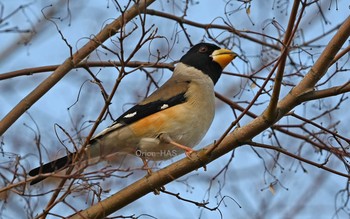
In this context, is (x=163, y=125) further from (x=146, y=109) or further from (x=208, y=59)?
(x=208, y=59)

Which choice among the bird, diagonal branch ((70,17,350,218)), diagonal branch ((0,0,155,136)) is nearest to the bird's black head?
the bird

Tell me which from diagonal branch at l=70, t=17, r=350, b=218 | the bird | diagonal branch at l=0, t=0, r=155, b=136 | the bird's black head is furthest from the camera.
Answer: the bird's black head

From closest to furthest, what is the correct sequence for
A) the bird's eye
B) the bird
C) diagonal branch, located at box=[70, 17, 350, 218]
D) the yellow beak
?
diagonal branch, located at box=[70, 17, 350, 218] → the bird → the yellow beak → the bird's eye

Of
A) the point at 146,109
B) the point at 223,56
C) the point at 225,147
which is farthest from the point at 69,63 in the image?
the point at 223,56

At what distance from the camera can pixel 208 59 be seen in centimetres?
609

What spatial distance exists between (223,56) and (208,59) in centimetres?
22

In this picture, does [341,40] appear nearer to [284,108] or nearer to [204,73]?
[284,108]

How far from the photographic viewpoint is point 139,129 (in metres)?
5.12

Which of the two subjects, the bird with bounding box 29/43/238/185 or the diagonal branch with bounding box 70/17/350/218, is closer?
the diagonal branch with bounding box 70/17/350/218

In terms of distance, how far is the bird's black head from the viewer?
5.97 meters

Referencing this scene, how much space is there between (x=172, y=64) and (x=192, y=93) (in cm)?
30

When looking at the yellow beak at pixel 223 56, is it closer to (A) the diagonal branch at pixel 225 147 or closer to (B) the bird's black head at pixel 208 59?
(B) the bird's black head at pixel 208 59

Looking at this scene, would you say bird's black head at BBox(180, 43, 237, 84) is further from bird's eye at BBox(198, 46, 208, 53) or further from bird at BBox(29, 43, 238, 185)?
bird at BBox(29, 43, 238, 185)

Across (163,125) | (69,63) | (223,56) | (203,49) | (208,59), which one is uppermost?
(203,49)
